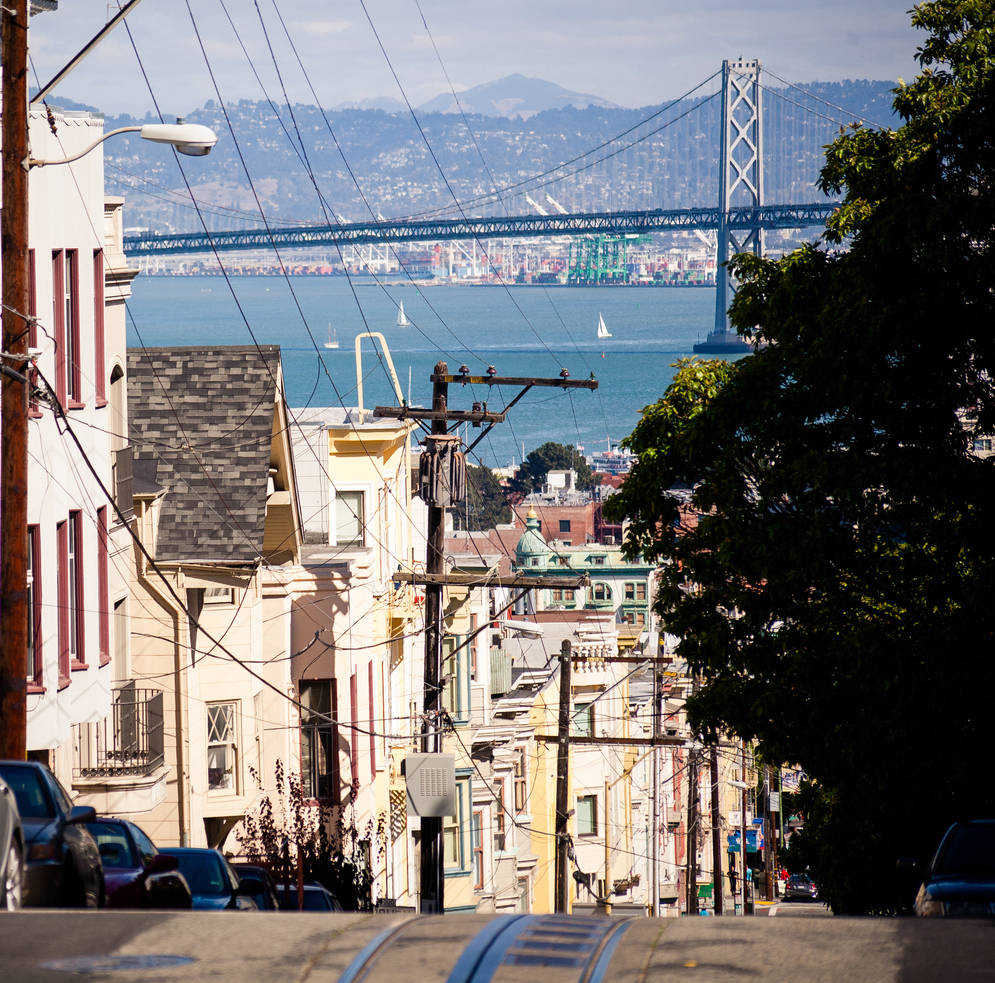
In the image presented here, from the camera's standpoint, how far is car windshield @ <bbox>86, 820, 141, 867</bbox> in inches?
515

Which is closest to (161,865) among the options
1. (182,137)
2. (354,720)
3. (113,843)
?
(113,843)

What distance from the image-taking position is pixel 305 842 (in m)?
28.7

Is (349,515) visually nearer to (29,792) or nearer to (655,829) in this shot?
(655,829)

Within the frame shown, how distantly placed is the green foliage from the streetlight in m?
10.8

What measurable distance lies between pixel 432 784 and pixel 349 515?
459 inches

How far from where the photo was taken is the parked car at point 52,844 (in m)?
9.09

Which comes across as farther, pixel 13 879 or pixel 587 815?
pixel 587 815

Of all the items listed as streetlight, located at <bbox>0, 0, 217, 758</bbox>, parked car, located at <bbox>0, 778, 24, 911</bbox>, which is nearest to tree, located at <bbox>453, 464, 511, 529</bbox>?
streetlight, located at <bbox>0, 0, 217, 758</bbox>

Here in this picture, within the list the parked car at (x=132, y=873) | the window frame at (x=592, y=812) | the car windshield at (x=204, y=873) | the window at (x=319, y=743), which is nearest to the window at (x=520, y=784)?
the window frame at (x=592, y=812)

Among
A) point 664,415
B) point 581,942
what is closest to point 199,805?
point 664,415

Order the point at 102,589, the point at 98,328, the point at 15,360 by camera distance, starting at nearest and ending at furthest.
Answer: the point at 15,360 → the point at 98,328 → the point at 102,589

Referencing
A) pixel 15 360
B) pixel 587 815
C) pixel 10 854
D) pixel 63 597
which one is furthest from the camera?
pixel 587 815

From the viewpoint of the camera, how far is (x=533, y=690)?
4941 cm

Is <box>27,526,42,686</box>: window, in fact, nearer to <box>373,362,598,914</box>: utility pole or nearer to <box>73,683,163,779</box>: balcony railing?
<box>73,683,163,779</box>: balcony railing
